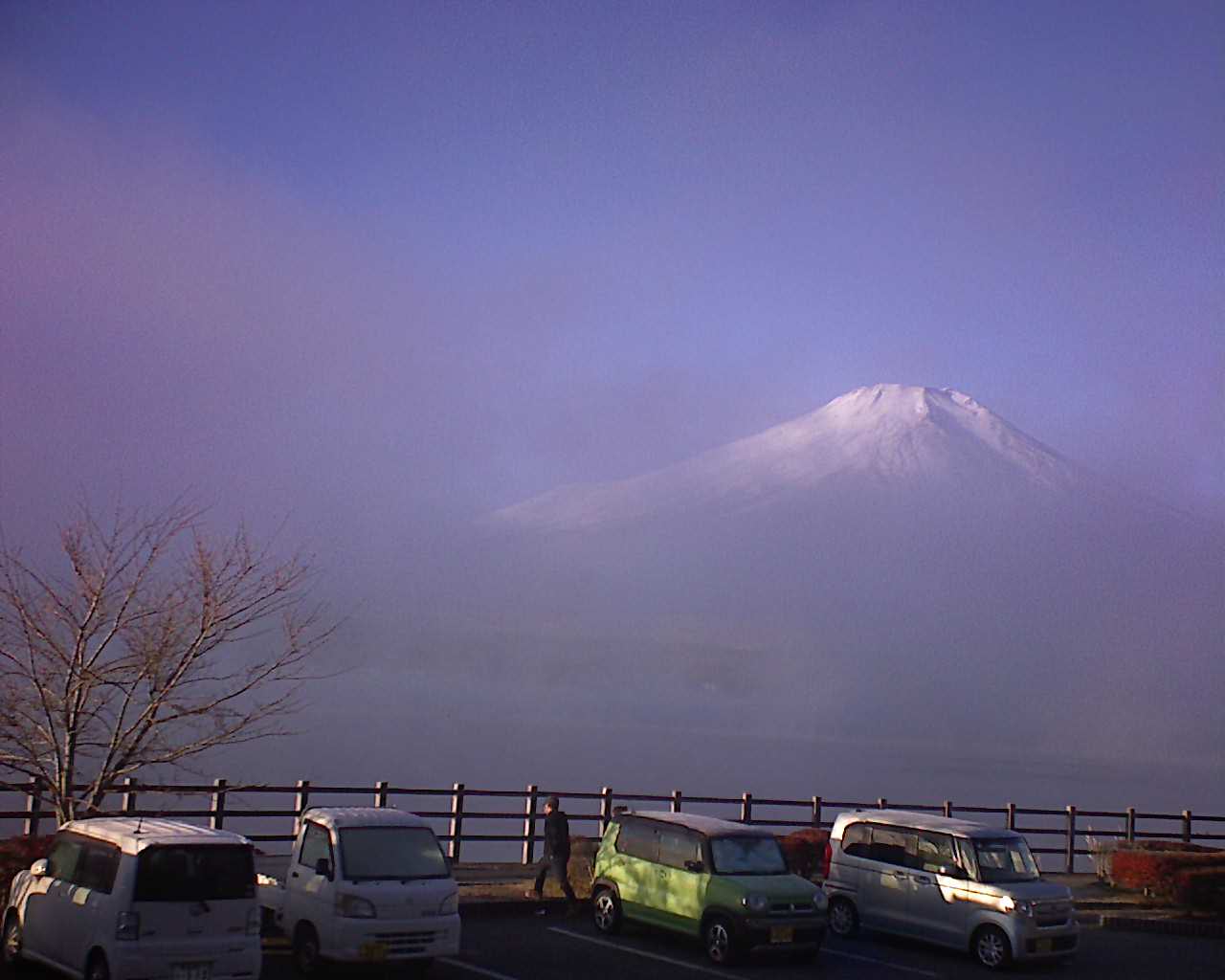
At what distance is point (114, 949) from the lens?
1157cm

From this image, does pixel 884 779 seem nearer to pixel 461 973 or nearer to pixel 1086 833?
pixel 1086 833

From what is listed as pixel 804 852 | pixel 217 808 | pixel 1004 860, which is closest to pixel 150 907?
pixel 217 808

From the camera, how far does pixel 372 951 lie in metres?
13.7

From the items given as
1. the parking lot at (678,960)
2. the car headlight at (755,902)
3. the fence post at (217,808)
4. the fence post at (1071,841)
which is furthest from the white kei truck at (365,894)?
the fence post at (1071,841)

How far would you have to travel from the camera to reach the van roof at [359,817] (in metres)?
14.6

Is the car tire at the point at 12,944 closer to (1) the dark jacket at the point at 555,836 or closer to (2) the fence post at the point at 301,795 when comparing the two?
(2) the fence post at the point at 301,795

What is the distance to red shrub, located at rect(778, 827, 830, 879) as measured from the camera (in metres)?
25.3

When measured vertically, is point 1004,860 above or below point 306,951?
above

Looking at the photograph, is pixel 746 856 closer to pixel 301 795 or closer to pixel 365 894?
pixel 365 894

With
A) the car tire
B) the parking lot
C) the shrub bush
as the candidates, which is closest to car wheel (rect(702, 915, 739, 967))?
the parking lot

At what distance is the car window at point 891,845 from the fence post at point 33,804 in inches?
476

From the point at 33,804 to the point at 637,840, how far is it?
8748 mm

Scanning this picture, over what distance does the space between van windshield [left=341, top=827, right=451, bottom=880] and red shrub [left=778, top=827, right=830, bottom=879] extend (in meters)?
11.9

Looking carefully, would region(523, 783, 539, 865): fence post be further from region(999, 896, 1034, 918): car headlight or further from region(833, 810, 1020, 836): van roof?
region(999, 896, 1034, 918): car headlight
